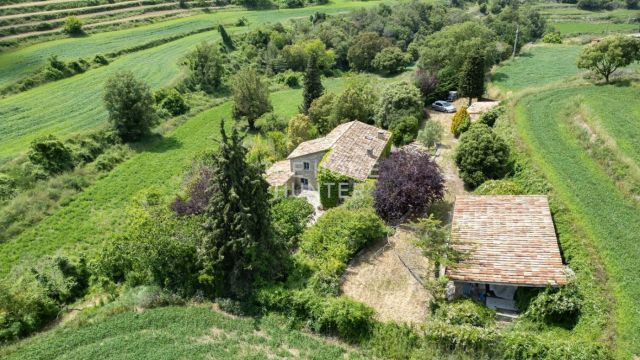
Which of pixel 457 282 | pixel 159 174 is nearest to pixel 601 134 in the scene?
pixel 457 282

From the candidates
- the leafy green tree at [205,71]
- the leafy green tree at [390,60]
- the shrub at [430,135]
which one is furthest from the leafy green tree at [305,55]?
the shrub at [430,135]

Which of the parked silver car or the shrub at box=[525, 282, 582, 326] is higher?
the parked silver car

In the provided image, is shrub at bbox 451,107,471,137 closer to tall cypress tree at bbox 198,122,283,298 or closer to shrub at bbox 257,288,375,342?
tall cypress tree at bbox 198,122,283,298

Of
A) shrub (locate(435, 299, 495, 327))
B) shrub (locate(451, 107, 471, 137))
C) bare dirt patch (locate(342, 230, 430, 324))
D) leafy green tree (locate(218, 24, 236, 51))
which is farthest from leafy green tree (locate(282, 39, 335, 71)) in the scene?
shrub (locate(435, 299, 495, 327))

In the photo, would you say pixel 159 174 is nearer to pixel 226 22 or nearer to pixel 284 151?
pixel 284 151

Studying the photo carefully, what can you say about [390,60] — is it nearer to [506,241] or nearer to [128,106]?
[128,106]

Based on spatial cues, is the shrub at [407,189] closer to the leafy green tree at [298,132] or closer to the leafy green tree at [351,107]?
the leafy green tree at [298,132]

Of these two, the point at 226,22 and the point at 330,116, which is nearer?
the point at 330,116
